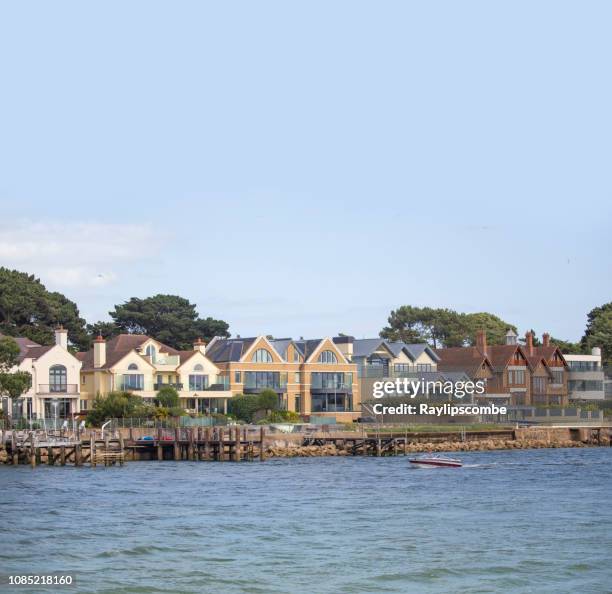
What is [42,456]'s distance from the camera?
82812 mm

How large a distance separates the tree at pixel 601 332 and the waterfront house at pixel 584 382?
613 inches

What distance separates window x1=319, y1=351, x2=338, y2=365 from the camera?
11641 cm

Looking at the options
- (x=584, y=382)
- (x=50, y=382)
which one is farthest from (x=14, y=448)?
(x=584, y=382)

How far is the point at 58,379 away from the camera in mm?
101125

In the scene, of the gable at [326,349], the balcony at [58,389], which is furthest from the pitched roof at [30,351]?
the gable at [326,349]

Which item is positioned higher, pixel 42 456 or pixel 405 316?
pixel 405 316

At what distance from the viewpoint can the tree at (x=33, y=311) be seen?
13350cm

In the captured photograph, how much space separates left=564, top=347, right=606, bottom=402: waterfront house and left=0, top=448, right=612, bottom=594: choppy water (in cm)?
6451

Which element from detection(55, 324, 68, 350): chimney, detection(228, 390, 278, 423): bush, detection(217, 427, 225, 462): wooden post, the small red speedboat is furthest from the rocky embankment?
detection(55, 324, 68, 350): chimney

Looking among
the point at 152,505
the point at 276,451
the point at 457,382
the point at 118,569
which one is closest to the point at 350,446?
the point at 276,451

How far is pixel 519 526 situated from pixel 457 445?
49278 mm

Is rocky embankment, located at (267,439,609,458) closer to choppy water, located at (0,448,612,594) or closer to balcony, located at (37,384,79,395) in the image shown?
choppy water, located at (0,448,612,594)

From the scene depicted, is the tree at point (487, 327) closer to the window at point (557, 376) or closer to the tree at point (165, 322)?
the window at point (557, 376)

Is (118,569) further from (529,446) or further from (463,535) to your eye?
(529,446)
